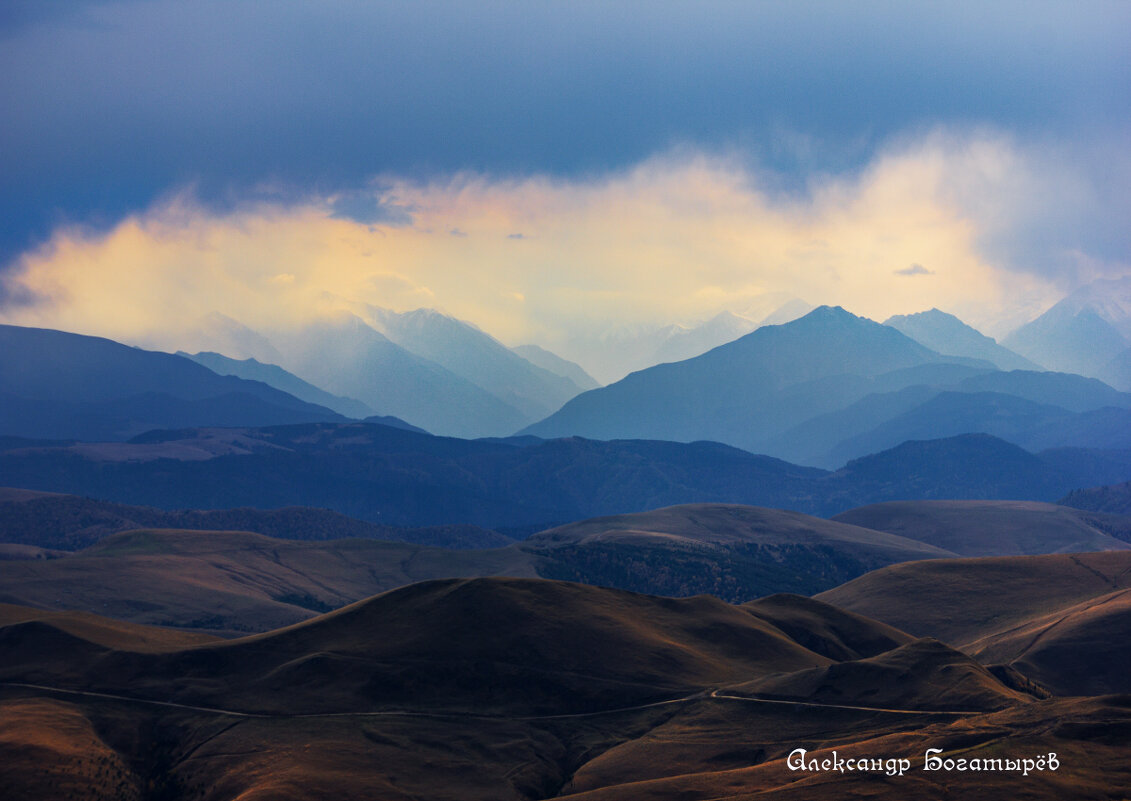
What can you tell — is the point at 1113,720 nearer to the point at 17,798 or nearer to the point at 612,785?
the point at 612,785

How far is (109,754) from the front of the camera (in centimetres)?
11494

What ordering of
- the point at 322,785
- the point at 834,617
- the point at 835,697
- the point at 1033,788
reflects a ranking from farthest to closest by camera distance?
the point at 834,617 < the point at 835,697 < the point at 322,785 < the point at 1033,788

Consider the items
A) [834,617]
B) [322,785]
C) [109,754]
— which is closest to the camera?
[322,785]

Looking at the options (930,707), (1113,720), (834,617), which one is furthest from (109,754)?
(834,617)

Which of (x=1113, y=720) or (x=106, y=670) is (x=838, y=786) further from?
(x=106, y=670)

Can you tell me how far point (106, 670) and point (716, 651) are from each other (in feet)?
279

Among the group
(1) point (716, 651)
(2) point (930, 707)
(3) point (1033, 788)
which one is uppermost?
(1) point (716, 651)

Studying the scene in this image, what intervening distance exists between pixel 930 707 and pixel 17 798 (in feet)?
304

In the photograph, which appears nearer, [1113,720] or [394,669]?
[1113,720]

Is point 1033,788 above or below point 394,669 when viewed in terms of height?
below

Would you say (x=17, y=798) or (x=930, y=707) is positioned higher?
(x=930, y=707)

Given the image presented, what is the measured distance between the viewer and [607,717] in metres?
131

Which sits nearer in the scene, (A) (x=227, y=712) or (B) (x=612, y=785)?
(B) (x=612, y=785)

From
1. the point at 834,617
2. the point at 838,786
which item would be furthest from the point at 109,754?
the point at 834,617
